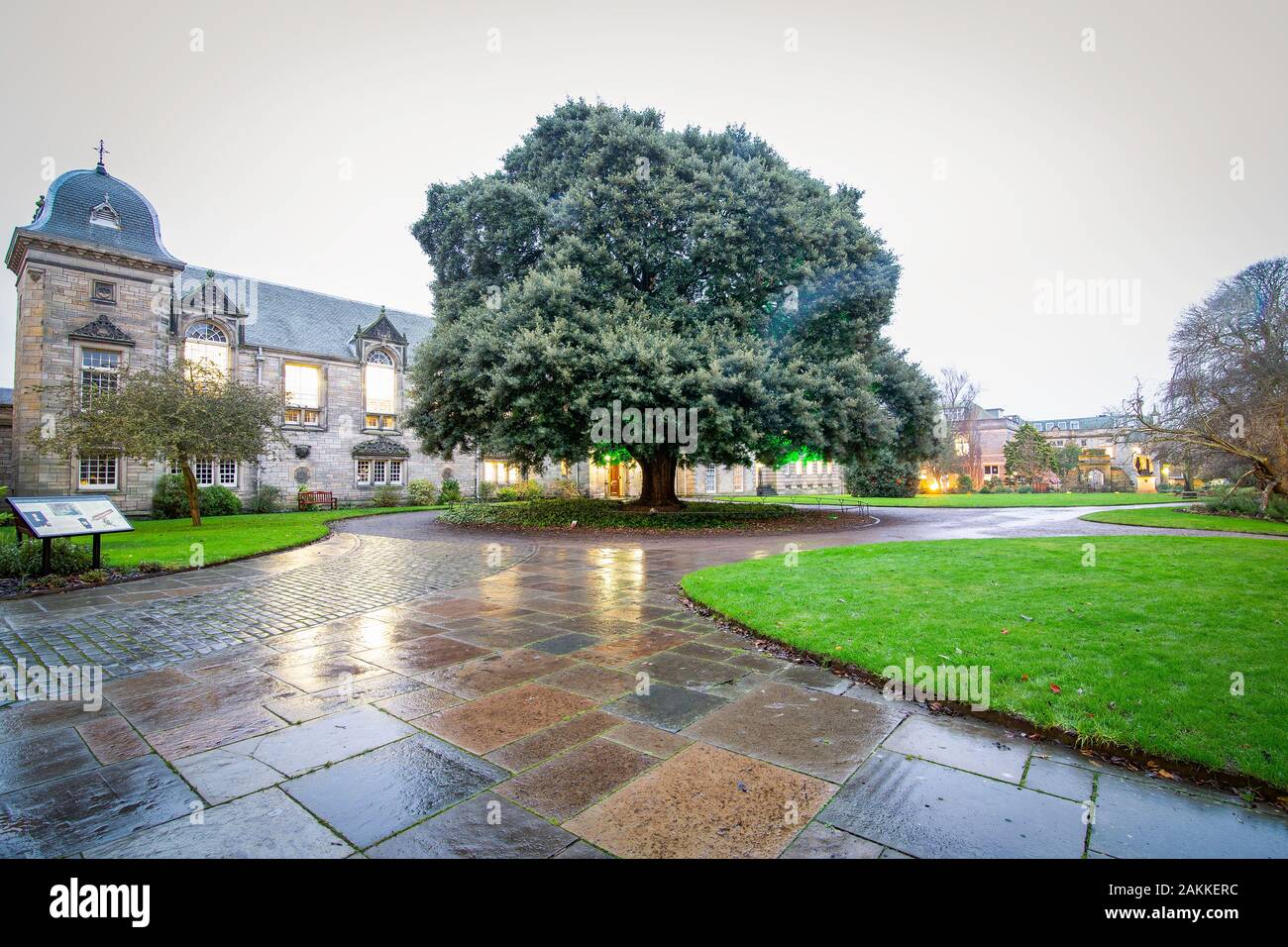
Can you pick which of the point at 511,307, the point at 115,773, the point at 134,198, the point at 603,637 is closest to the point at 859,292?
the point at 511,307

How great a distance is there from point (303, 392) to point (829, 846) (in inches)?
1338

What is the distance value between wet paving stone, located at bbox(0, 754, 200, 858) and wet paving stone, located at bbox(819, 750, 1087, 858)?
315 cm

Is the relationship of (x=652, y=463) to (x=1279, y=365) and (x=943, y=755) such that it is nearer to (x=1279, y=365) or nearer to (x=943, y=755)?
(x=943, y=755)

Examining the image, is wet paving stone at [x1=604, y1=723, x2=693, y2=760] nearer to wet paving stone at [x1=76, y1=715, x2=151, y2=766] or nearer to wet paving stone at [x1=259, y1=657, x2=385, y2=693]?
wet paving stone at [x1=259, y1=657, x2=385, y2=693]

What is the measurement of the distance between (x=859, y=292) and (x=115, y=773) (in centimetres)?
2010

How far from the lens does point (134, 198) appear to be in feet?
82.2

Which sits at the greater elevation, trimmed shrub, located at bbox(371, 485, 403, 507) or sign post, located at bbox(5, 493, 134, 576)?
sign post, located at bbox(5, 493, 134, 576)

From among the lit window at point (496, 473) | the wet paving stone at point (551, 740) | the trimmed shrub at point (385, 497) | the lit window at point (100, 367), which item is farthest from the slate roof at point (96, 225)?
the wet paving stone at point (551, 740)

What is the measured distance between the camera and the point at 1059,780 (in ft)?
9.37

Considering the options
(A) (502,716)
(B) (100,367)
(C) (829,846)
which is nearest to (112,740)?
(A) (502,716)

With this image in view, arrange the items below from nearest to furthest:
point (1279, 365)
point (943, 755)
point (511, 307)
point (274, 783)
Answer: point (274, 783) → point (943, 755) → point (511, 307) → point (1279, 365)

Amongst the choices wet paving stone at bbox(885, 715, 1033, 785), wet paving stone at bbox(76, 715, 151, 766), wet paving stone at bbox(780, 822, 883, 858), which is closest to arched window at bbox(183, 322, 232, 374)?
wet paving stone at bbox(76, 715, 151, 766)

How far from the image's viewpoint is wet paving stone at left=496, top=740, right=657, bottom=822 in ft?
8.65
